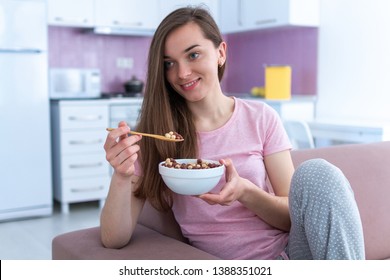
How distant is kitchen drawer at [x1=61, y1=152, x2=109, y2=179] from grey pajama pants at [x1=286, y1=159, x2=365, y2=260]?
112 inches

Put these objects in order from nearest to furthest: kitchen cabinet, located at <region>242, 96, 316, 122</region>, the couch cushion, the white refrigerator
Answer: the couch cushion, the white refrigerator, kitchen cabinet, located at <region>242, 96, 316, 122</region>

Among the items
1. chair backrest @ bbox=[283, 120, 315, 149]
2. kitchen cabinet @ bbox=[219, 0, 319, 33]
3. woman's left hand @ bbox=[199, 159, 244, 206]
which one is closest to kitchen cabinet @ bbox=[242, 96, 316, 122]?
chair backrest @ bbox=[283, 120, 315, 149]

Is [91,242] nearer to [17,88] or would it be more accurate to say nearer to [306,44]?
[17,88]

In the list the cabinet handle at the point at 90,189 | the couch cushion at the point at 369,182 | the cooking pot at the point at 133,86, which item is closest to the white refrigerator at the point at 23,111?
the cabinet handle at the point at 90,189

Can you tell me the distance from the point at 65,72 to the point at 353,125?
7.40 feet

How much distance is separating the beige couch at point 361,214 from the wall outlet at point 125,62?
3.19 m

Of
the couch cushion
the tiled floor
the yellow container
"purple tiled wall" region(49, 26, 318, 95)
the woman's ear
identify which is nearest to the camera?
the woman's ear

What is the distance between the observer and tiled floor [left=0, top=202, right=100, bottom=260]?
2.87 metres

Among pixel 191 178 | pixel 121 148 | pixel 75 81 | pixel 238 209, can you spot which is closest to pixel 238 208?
pixel 238 209

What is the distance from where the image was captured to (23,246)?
9.84 ft

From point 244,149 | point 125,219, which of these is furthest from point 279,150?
point 125,219

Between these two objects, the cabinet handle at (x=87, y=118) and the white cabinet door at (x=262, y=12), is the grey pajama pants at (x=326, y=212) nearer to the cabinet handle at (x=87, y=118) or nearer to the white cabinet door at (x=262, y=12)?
the cabinet handle at (x=87, y=118)

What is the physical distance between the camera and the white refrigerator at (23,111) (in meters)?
3.50

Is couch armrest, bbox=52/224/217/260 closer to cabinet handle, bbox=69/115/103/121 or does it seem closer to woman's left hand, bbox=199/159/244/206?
woman's left hand, bbox=199/159/244/206
